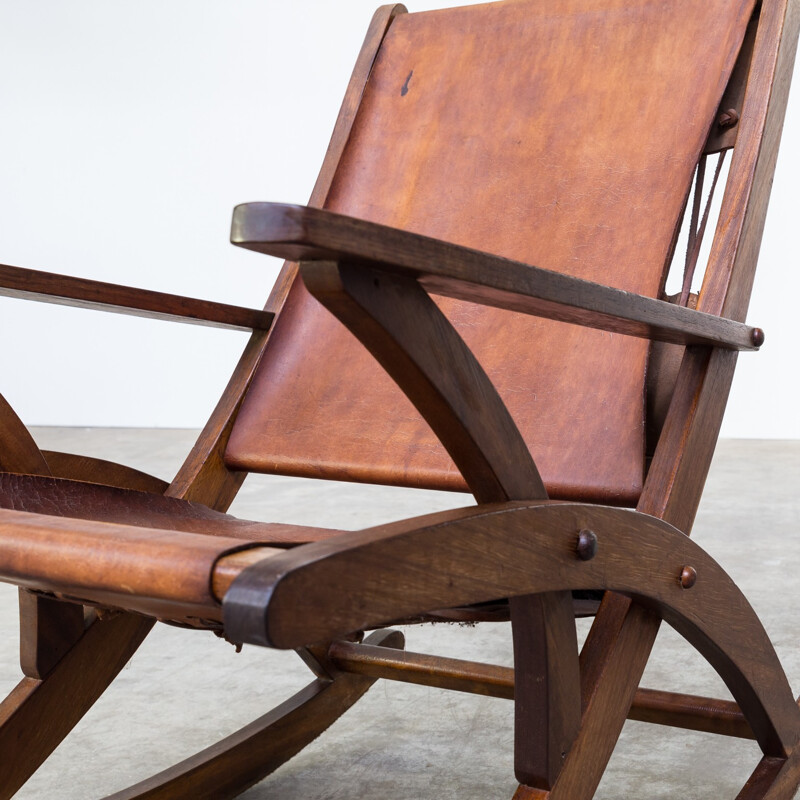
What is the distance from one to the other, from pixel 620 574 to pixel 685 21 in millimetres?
773

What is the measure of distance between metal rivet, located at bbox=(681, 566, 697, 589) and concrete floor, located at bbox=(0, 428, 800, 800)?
1.56 ft

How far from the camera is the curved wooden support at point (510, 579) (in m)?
0.52

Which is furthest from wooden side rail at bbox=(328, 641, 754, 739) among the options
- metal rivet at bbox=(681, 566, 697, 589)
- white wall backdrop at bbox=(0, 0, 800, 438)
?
white wall backdrop at bbox=(0, 0, 800, 438)

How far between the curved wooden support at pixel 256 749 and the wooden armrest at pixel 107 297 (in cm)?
49

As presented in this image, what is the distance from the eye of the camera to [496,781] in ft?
4.34

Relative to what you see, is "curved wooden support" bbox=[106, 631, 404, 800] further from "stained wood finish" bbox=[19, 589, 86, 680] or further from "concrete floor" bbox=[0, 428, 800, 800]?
"stained wood finish" bbox=[19, 589, 86, 680]

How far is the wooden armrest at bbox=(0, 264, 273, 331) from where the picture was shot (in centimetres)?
109

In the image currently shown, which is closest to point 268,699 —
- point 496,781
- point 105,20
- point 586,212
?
point 496,781

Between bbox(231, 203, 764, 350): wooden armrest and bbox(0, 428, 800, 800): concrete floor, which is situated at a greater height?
bbox(231, 203, 764, 350): wooden armrest

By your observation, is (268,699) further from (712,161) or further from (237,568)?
(712,161)

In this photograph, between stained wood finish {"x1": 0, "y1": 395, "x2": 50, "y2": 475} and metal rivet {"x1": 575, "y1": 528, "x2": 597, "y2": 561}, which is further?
stained wood finish {"x1": 0, "y1": 395, "x2": 50, "y2": 475}

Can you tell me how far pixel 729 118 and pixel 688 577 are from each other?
57 centimetres

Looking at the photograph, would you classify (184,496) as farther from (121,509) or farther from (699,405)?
(699,405)

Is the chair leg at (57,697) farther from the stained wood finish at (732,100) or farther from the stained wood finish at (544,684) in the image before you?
the stained wood finish at (732,100)
